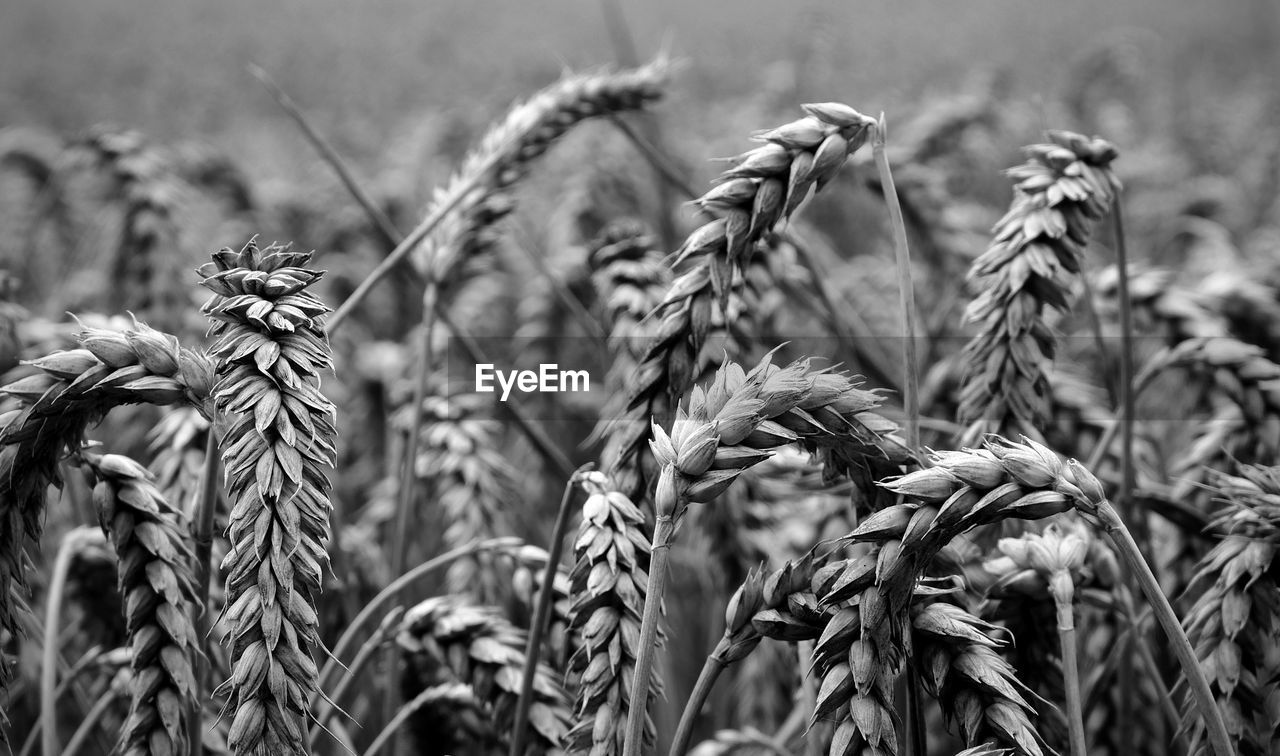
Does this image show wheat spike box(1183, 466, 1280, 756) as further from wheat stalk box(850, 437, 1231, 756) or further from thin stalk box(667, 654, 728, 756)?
thin stalk box(667, 654, 728, 756)

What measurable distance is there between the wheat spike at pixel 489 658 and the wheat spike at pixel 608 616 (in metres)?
0.27

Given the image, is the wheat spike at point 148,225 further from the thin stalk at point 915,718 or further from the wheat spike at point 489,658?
the thin stalk at point 915,718

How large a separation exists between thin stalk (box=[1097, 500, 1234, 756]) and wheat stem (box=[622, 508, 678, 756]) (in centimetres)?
50

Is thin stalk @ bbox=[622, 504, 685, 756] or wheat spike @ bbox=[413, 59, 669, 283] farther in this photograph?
wheat spike @ bbox=[413, 59, 669, 283]

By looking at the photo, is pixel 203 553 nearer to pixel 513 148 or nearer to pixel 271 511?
pixel 271 511

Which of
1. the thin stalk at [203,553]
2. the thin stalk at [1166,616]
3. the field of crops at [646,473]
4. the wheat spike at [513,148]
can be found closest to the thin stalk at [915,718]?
the field of crops at [646,473]

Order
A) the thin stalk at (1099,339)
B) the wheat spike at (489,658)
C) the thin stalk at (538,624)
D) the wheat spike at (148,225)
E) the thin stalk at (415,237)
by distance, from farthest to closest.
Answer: the wheat spike at (148,225), the thin stalk at (1099,339), the thin stalk at (415,237), the wheat spike at (489,658), the thin stalk at (538,624)

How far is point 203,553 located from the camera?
1.44 metres

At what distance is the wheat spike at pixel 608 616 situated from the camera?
52.0 inches

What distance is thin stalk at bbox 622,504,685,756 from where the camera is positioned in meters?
1.15

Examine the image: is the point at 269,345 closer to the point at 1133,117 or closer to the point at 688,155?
the point at 688,155

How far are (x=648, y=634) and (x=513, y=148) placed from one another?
1.32 m

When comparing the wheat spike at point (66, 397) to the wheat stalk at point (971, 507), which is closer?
the wheat stalk at point (971, 507)

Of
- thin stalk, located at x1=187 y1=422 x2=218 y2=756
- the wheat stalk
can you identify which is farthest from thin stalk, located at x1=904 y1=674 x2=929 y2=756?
thin stalk, located at x1=187 y1=422 x2=218 y2=756
